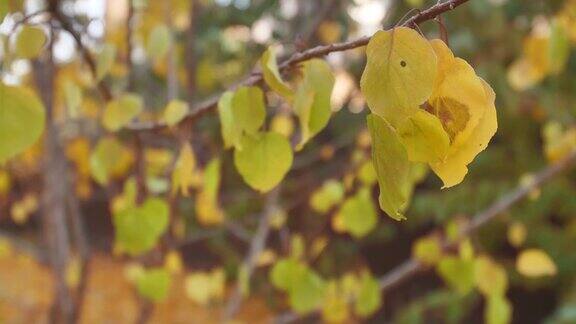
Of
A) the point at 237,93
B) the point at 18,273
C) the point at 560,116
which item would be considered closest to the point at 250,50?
the point at 560,116

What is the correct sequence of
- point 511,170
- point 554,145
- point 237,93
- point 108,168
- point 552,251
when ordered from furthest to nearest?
point 511,170
point 552,251
point 554,145
point 108,168
point 237,93

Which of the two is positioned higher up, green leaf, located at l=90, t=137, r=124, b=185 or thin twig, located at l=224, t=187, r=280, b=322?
green leaf, located at l=90, t=137, r=124, b=185

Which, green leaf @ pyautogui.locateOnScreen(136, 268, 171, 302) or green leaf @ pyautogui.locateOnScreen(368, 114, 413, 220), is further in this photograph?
green leaf @ pyautogui.locateOnScreen(136, 268, 171, 302)

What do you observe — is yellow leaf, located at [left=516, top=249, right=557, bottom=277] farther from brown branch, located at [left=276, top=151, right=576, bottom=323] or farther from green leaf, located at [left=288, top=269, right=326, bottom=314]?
green leaf, located at [left=288, top=269, right=326, bottom=314]

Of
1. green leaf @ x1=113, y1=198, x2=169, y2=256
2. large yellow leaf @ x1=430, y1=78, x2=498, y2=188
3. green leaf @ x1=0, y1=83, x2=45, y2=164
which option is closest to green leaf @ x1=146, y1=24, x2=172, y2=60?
green leaf @ x1=113, y1=198, x2=169, y2=256

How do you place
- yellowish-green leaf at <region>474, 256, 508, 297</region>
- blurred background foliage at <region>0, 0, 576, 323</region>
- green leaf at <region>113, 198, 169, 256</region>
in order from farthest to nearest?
blurred background foliage at <region>0, 0, 576, 323</region>, yellowish-green leaf at <region>474, 256, 508, 297</region>, green leaf at <region>113, 198, 169, 256</region>

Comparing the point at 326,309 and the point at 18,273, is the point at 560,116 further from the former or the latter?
the point at 18,273
